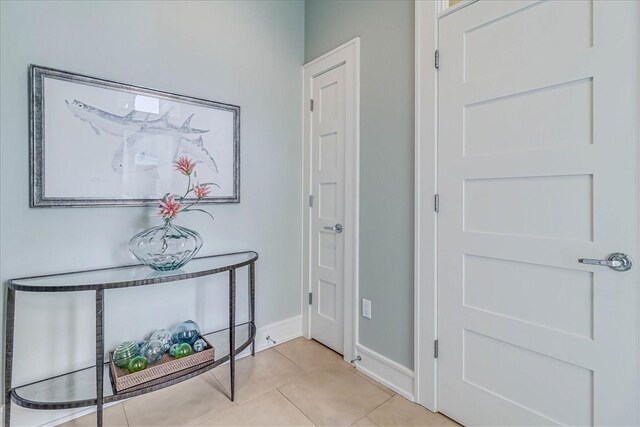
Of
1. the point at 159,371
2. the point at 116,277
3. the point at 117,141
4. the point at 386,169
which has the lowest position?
the point at 159,371

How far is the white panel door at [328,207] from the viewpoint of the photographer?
7.64ft

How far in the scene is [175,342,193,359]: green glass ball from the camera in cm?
174

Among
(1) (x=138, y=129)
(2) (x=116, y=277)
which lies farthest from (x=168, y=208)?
(1) (x=138, y=129)

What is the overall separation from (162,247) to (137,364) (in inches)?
23.7

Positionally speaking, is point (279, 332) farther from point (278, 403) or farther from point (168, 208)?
point (168, 208)

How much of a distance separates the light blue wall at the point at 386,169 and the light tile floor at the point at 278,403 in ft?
0.89
